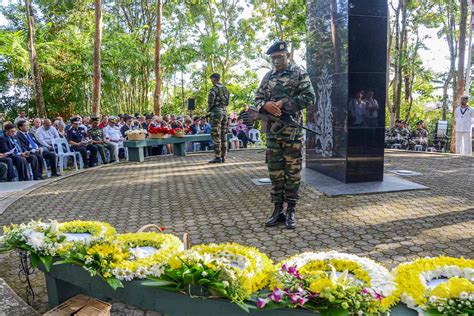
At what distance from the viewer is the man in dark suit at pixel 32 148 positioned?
29.4 ft

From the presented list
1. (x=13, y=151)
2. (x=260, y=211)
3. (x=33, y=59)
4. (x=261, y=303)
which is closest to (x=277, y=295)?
(x=261, y=303)

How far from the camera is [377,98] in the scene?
262 inches

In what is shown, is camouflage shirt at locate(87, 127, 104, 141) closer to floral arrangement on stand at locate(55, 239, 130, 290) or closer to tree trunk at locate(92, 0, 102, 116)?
tree trunk at locate(92, 0, 102, 116)

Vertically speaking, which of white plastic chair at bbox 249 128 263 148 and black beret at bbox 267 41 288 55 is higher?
black beret at bbox 267 41 288 55

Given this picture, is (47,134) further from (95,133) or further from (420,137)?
(420,137)

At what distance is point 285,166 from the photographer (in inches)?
175

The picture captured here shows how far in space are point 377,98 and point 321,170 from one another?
6.06 feet

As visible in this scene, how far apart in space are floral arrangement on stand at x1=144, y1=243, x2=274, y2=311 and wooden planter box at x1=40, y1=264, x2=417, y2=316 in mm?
54

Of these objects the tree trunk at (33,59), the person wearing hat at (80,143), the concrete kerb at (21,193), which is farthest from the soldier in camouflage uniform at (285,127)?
the tree trunk at (33,59)

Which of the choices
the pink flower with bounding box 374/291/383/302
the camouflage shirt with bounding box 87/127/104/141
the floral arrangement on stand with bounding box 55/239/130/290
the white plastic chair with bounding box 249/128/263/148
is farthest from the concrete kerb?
the white plastic chair with bounding box 249/128/263/148

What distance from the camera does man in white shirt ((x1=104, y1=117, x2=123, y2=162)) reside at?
1189cm

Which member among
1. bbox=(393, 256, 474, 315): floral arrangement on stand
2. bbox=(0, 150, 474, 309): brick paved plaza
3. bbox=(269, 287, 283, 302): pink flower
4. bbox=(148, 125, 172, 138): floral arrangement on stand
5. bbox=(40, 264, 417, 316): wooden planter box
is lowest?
bbox=(0, 150, 474, 309): brick paved plaza

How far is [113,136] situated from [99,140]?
731 millimetres

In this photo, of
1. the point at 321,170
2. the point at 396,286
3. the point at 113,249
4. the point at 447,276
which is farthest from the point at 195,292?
the point at 321,170
